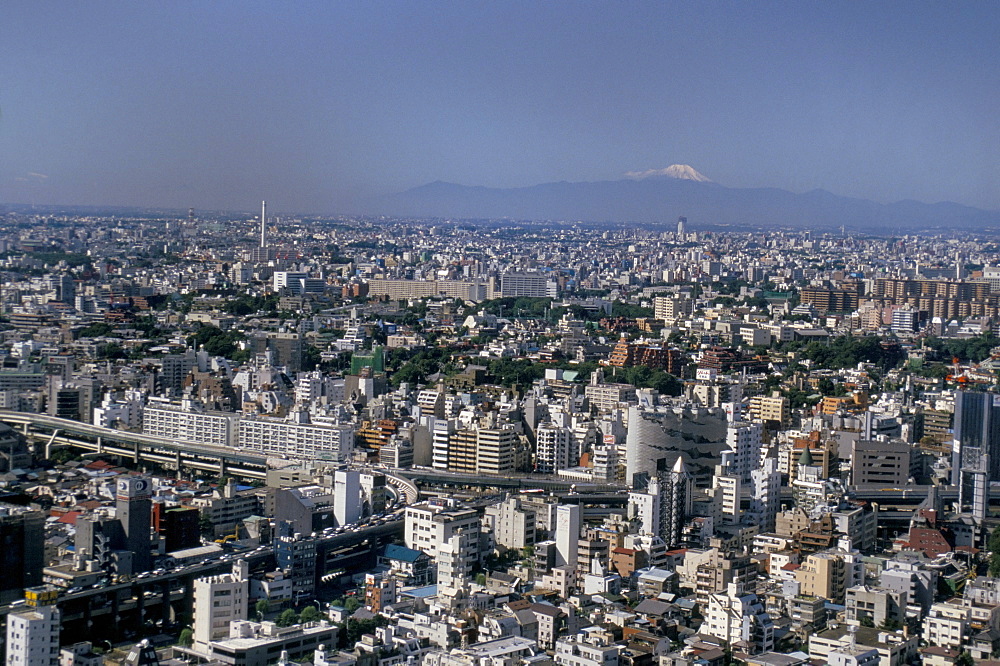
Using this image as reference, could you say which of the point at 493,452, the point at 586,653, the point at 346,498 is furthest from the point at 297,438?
the point at 586,653

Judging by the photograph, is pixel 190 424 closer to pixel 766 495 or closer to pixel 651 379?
pixel 766 495

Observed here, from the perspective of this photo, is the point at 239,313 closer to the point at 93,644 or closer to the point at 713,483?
the point at 713,483

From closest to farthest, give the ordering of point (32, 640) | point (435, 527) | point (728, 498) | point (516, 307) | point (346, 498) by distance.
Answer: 1. point (32, 640)
2. point (435, 527)
3. point (346, 498)
4. point (728, 498)
5. point (516, 307)

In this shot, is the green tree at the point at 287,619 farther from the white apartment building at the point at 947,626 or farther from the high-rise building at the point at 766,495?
the high-rise building at the point at 766,495

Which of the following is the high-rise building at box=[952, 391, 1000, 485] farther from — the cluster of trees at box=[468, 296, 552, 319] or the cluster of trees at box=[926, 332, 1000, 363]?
the cluster of trees at box=[468, 296, 552, 319]

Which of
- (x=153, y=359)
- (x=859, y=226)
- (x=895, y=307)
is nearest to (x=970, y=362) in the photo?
(x=895, y=307)
